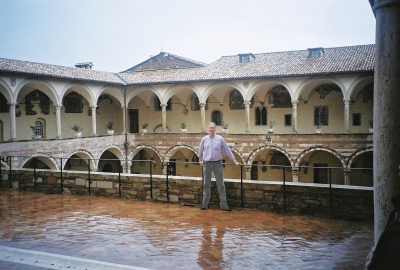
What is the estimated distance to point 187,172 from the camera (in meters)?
28.5

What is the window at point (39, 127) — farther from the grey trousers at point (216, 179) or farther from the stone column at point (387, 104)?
the stone column at point (387, 104)

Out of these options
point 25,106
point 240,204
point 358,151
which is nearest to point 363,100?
point 358,151

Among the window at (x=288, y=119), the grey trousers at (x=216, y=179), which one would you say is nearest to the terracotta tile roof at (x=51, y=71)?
the window at (x=288, y=119)

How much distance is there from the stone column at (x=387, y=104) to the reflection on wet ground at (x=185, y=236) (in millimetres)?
1568

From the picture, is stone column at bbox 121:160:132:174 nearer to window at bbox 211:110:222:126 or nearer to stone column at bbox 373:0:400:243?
window at bbox 211:110:222:126

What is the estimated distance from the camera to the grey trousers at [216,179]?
7527mm

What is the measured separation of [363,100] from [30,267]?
2225 centimetres

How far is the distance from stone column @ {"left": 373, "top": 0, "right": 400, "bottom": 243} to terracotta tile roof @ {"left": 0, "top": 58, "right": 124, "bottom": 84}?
18431mm

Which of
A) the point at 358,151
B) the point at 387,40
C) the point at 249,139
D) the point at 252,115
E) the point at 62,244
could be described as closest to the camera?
the point at 387,40

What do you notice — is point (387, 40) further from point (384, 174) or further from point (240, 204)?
point (240, 204)

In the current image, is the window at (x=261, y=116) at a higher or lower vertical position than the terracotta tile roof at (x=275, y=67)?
lower

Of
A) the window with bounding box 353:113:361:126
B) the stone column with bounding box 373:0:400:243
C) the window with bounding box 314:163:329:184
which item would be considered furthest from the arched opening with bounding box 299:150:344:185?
the stone column with bounding box 373:0:400:243

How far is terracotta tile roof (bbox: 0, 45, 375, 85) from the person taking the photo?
20781 millimetres

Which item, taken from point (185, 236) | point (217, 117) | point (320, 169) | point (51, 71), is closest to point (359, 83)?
point (320, 169)
